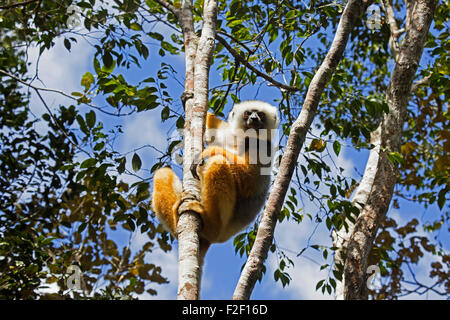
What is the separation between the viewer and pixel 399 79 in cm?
634

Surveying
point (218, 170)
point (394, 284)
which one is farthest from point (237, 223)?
point (394, 284)

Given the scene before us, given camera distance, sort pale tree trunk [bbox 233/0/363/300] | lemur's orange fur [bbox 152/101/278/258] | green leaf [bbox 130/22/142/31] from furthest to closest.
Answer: green leaf [bbox 130/22/142/31] → lemur's orange fur [bbox 152/101/278/258] → pale tree trunk [bbox 233/0/363/300]

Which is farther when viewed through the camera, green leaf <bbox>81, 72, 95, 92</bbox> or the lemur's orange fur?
green leaf <bbox>81, 72, 95, 92</bbox>

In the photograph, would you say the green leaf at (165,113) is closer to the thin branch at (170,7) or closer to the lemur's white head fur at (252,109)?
the thin branch at (170,7)

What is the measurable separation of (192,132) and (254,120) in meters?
2.06

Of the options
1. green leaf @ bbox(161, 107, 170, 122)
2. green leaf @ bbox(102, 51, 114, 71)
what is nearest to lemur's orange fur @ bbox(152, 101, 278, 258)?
green leaf @ bbox(161, 107, 170, 122)

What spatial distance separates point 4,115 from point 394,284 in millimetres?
7783

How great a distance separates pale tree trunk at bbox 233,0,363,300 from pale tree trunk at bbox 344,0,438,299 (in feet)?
5.55

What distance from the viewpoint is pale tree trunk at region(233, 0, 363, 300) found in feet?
9.42

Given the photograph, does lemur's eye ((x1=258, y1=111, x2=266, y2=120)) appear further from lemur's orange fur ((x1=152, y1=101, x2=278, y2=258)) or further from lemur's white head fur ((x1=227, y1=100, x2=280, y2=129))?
lemur's orange fur ((x1=152, y1=101, x2=278, y2=258))

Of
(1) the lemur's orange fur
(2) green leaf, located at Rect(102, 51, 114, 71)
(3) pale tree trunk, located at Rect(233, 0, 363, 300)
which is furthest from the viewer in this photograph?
(2) green leaf, located at Rect(102, 51, 114, 71)

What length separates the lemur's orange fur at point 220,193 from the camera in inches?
170

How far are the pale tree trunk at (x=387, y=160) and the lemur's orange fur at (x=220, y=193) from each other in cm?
158
